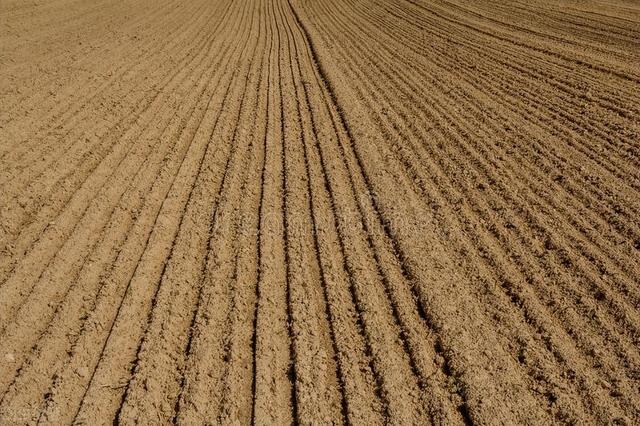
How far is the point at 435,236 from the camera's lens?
17.7ft

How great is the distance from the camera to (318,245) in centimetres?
519

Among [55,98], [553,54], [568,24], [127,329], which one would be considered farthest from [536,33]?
[127,329]

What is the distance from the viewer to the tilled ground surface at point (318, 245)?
363 centimetres

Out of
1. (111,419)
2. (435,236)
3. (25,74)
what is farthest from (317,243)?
(25,74)

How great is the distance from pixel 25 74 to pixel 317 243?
824 centimetres

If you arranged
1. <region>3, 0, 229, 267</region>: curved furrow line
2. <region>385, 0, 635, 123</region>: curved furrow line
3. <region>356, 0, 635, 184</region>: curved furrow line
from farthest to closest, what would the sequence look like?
1. <region>385, 0, 635, 123</region>: curved furrow line
2. <region>356, 0, 635, 184</region>: curved furrow line
3. <region>3, 0, 229, 267</region>: curved furrow line

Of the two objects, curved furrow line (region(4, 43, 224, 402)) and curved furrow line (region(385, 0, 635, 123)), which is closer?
curved furrow line (region(4, 43, 224, 402))

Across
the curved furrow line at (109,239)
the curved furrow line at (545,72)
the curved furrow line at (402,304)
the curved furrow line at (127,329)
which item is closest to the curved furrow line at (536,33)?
the curved furrow line at (545,72)

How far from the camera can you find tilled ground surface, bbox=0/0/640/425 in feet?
11.9

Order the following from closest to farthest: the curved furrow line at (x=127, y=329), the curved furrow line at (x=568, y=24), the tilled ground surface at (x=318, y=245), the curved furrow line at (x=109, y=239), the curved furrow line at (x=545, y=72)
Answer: the curved furrow line at (x=127, y=329) < the tilled ground surface at (x=318, y=245) < the curved furrow line at (x=109, y=239) < the curved furrow line at (x=545, y=72) < the curved furrow line at (x=568, y=24)

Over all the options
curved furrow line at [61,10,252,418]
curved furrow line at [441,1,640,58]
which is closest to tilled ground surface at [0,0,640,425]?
curved furrow line at [61,10,252,418]

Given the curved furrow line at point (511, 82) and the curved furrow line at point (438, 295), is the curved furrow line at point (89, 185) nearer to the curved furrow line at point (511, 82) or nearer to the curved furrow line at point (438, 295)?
the curved furrow line at point (438, 295)

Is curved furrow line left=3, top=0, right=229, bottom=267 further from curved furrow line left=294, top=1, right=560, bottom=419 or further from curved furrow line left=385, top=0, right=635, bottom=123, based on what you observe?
curved furrow line left=385, top=0, right=635, bottom=123

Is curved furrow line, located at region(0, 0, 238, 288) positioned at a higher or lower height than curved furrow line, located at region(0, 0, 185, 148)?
lower
